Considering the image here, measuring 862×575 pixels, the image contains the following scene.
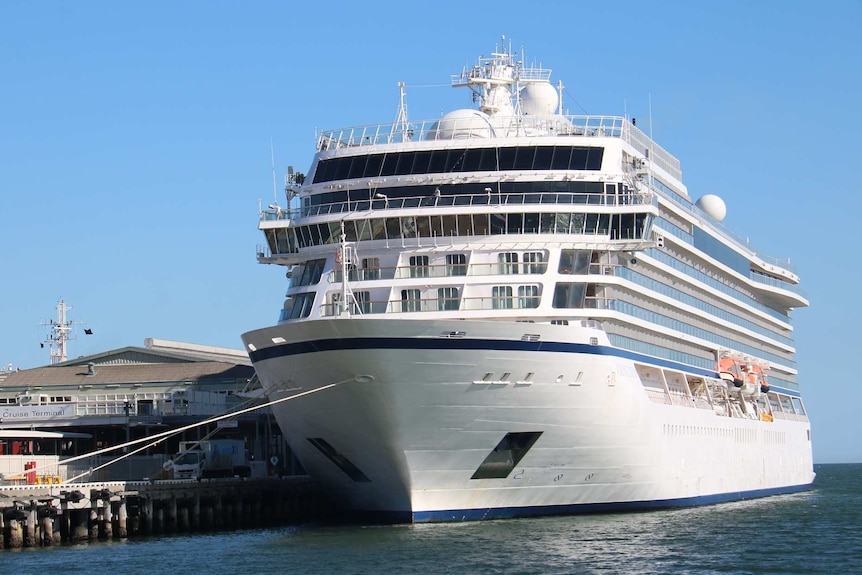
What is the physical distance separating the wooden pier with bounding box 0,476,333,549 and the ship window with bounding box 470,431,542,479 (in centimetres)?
632

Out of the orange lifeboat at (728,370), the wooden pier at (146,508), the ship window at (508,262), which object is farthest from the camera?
the orange lifeboat at (728,370)

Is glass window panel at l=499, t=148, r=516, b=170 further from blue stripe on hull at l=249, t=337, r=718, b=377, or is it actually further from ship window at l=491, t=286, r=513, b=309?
blue stripe on hull at l=249, t=337, r=718, b=377

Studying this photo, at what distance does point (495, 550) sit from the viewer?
102 ft

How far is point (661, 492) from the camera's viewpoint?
4050 cm

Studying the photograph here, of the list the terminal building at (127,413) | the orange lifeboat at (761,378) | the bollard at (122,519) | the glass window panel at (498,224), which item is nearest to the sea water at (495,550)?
the bollard at (122,519)

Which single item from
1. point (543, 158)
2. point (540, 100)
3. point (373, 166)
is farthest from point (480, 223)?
point (540, 100)

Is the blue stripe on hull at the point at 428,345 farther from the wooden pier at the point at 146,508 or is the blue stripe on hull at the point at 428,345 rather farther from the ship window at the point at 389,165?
the ship window at the point at 389,165

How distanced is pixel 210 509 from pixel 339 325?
10.3 meters

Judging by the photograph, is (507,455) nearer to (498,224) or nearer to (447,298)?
(447,298)

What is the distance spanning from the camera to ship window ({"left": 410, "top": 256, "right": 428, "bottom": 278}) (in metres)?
37.7

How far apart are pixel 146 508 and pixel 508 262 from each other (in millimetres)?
12478

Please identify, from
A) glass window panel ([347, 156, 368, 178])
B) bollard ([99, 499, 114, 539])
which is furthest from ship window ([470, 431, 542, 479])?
bollard ([99, 499, 114, 539])

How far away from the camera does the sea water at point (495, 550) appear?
1164 inches

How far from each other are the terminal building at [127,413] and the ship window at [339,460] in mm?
3351
